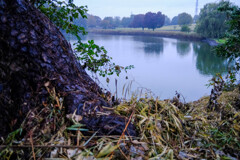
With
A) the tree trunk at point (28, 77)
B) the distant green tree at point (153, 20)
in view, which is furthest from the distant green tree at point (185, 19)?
the tree trunk at point (28, 77)

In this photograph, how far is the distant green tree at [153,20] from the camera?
282ft

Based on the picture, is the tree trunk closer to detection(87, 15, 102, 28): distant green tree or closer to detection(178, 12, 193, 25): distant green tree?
detection(87, 15, 102, 28): distant green tree

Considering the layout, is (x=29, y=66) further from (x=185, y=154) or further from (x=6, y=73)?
(x=185, y=154)

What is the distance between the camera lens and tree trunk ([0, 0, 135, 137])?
105 centimetres

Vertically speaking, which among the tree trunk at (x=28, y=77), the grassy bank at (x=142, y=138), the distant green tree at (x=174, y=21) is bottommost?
the grassy bank at (x=142, y=138)

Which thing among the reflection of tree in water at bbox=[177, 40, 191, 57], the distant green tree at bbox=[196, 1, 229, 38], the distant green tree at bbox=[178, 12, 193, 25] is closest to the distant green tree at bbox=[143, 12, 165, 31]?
the distant green tree at bbox=[178, 12, 193, 25]

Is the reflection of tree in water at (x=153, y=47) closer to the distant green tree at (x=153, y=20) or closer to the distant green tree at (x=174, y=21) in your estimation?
the distant green tree at (x=153, y=20)

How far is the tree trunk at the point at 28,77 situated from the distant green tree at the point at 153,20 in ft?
292

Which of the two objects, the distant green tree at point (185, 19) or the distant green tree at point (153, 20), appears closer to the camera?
the distant green tree at point (185, 19)

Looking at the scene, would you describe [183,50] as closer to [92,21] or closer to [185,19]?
[92,21]

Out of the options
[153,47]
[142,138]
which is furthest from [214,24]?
[142,138]

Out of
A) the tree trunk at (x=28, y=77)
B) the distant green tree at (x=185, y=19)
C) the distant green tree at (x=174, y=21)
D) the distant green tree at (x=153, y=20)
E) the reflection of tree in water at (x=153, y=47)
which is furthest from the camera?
the distant green tree at (x=174, y=21)

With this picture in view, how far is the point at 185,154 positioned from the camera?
3.42ft

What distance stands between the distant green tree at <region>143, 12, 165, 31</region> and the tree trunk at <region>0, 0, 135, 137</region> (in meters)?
88.9
